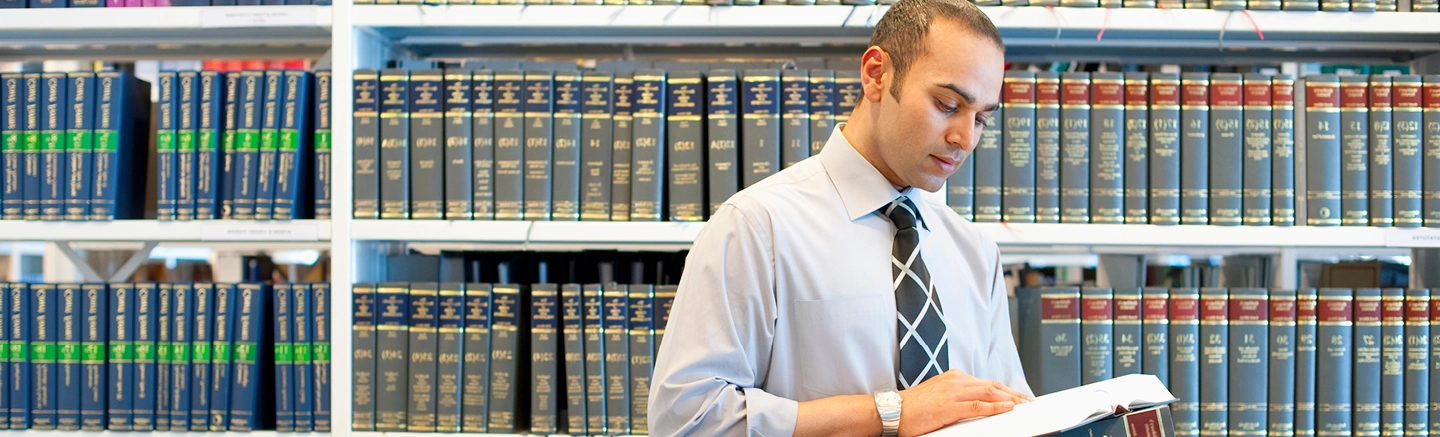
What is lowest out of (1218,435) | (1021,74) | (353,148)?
(1218,435)

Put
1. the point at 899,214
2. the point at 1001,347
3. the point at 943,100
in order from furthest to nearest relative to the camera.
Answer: the point at 1001,347
the point at 899,214
the point at 943,100

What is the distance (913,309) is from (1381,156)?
937 millimetres

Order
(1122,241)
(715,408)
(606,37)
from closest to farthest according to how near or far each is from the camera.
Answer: (715,408), (1122,241), (606,37)

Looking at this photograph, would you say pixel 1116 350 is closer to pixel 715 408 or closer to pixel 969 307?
pixel 969 307

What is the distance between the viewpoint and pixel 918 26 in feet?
3.18

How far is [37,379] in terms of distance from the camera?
1.54 meters

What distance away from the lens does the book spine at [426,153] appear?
1489 mm

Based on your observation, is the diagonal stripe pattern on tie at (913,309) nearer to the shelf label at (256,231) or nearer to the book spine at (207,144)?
the shelf label at (256,231)

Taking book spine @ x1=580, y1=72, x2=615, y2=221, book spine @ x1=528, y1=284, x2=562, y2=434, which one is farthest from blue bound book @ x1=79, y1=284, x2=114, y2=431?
book spine @ x1=580, y1=72, x2=615, y2=221

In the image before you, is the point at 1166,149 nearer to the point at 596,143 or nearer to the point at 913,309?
the point at 913,309

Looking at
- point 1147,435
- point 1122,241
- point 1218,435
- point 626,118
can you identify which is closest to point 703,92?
point 626,118

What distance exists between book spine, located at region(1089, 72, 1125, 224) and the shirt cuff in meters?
0.77

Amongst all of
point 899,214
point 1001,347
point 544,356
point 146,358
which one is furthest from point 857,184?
point 146,358

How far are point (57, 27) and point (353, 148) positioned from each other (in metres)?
0.51
